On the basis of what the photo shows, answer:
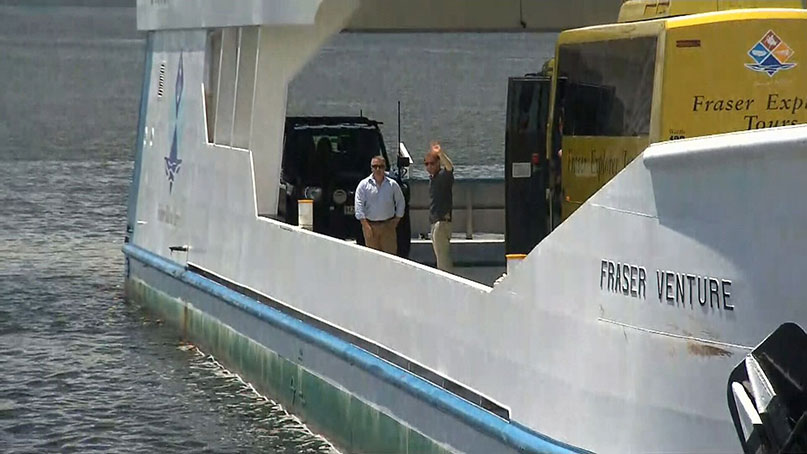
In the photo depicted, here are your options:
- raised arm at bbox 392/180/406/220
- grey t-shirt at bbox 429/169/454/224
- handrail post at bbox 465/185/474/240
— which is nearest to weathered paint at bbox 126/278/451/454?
raised arm at bbox 392/180/406/220

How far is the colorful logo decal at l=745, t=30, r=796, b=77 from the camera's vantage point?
916cm

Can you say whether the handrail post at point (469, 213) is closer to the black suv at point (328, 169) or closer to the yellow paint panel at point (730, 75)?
the black suv at point (328, 169)

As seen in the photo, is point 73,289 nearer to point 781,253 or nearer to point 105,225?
point 105,225

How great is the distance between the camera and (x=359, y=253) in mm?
11047

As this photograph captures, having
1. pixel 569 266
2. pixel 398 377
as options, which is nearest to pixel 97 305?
pixel 398 377

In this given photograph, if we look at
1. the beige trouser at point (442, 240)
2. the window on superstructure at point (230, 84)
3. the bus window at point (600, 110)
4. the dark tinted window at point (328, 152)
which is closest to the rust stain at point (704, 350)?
the bus window at point (600, 110)

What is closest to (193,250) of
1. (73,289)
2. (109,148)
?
(73,289)

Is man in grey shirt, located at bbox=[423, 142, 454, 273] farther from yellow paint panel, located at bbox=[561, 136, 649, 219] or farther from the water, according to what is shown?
A: yellow paint panel, located at bbox=[561, 136, 649, 219]

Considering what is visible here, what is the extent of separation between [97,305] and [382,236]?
307 inches

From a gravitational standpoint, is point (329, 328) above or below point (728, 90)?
below

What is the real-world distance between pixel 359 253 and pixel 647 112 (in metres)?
2.46

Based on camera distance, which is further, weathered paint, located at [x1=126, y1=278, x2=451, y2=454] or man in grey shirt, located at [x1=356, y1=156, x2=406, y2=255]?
man in grey shirt, located at [x1=356, y1=156, x2=406, y2=255]

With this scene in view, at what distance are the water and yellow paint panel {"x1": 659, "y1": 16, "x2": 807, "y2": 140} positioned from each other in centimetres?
435

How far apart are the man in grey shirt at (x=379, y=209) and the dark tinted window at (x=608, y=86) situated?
8.17ft
